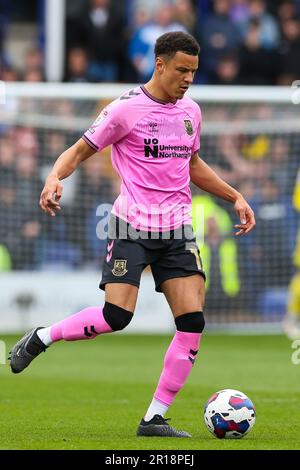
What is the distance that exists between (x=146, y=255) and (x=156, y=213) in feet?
0.86

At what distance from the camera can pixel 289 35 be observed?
18922 mm

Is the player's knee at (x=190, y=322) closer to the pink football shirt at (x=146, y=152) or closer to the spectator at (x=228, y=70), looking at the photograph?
the pink football shirt at (x=146, y=152)

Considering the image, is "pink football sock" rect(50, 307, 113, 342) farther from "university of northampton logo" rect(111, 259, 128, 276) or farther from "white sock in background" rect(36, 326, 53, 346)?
"university of northampton logo" rect(111, 259, 128, 276)

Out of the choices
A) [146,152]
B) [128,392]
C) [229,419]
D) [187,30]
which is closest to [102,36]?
[187,30]

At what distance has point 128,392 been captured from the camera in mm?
10234

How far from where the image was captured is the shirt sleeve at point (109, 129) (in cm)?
734

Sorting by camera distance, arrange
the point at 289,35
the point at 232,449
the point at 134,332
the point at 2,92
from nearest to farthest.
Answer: the point at 232,449 < the point at 2,92 < the point at 134,332 < the point at 289,35

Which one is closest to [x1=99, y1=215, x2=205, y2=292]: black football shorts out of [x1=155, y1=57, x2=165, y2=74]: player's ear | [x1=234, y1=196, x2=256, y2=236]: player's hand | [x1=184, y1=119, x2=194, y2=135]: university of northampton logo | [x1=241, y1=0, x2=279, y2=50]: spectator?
[x1=234, y1=196, x2=256, y2=236]: player's hand

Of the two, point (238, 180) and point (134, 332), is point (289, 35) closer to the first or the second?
point (238, 180)

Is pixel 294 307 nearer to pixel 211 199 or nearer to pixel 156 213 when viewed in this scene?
pixel 211 199

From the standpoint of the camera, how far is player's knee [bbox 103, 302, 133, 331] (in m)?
7.16
